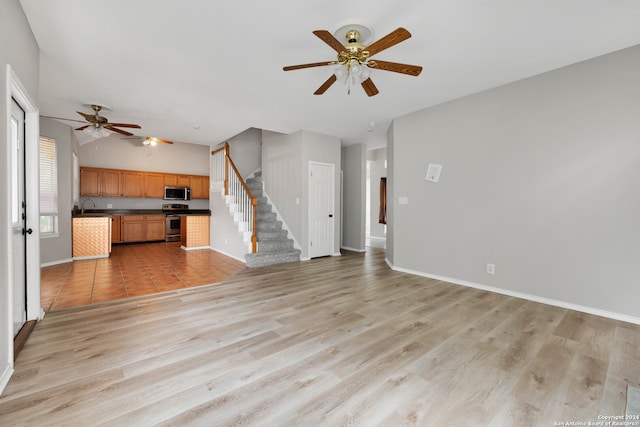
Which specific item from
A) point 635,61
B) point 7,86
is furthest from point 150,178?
point 635,61

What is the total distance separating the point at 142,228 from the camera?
7.97 m

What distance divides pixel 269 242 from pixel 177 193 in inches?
183

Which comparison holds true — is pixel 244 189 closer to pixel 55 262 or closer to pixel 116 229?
pixel 55 262

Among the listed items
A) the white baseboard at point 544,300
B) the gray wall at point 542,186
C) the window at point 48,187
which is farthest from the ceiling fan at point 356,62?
the window at point 48,187

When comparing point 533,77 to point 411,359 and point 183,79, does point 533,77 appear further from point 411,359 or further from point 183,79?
point 183,79

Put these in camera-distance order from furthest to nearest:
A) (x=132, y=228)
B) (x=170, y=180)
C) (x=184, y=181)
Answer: (x=184, y=181)
(x=170, y=180)
(x=132, y=228)

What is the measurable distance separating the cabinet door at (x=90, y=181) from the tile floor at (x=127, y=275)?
2066mm

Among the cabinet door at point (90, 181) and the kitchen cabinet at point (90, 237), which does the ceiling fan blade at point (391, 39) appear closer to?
the kitchen cabinet at point (90, 237)

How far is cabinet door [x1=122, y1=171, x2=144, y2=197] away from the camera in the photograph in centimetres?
787

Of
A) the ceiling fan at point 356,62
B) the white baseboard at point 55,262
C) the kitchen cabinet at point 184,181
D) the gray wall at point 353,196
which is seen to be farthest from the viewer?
the kitchen cabinet at point 184,181

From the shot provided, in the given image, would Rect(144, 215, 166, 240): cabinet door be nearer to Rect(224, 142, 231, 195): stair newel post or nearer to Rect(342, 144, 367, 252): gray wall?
Rect(224, 142, 231, 195): stair newel post

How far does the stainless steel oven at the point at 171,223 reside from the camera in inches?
322

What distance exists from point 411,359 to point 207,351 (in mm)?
1602

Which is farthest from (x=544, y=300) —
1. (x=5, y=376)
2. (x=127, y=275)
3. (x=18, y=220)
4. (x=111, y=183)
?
(x=111, y=183)
